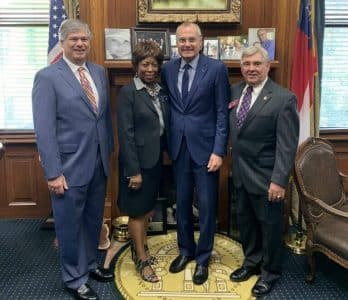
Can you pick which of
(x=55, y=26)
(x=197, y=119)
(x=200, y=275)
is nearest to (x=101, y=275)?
(x=200, y=275)

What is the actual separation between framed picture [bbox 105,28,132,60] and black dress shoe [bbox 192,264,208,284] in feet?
5.12

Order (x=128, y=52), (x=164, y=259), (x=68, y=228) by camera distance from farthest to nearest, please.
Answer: (x=128, y=52) → (x=164, y=259) → (x=68, y=228)

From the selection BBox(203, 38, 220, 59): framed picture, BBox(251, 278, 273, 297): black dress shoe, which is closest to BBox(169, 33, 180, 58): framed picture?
BBox(203, 38, 220, 59): framed picture

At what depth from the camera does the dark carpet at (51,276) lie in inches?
101

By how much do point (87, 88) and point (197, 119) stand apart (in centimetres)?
64

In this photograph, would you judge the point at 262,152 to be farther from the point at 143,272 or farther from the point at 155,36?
the point at 155,36

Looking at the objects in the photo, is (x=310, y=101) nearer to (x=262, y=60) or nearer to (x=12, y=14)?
(x=262, y=60)

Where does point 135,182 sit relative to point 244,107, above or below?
below

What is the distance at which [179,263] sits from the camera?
9.24ft

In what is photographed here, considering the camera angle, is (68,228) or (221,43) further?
(221,43)

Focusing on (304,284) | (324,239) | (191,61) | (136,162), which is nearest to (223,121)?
(191,61)

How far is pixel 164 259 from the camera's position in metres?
2.98

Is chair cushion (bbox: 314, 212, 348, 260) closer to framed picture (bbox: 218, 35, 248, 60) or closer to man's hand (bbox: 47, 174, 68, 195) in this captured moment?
framed picture (bbox: 218, 35, 248, 60)

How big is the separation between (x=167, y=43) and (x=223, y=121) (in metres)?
0.94
